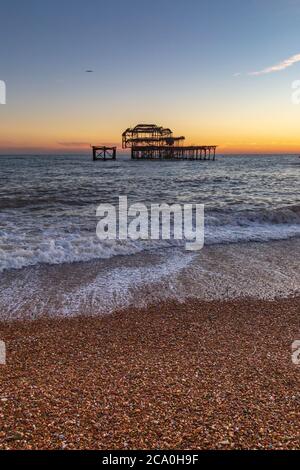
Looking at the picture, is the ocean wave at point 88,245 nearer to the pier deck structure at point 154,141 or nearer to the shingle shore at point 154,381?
the shingle shore at point 154,381

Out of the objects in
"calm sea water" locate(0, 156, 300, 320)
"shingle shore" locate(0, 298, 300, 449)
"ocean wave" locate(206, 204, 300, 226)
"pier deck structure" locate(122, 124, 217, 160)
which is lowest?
"shingle shore" locate(0, 298, 300, 449)

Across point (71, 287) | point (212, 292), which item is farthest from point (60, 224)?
point (212, 292)

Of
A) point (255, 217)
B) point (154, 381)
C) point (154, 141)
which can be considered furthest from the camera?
point (154, 141)

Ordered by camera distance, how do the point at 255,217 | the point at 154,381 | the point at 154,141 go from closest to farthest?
the point at 154,381 < the point at 255,217 < the point at 154,141

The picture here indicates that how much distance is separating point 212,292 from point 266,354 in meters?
2.16

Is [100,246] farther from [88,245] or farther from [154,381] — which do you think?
[154,381]

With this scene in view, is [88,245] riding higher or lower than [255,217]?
lower

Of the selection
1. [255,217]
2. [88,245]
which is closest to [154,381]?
[88,245]

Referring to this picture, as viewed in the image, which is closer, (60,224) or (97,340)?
(97,340)

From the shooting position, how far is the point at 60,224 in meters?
11.8

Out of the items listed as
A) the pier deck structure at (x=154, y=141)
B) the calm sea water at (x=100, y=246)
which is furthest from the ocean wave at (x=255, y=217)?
the pier deck structure at (x=154, y=141)

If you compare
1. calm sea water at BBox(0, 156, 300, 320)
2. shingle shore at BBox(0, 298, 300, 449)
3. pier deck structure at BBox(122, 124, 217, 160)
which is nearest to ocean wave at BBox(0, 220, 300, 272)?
calm sea water at BBox(0, 156, 300, 320)

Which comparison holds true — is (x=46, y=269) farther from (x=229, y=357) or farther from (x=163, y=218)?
(x=163, y=218)

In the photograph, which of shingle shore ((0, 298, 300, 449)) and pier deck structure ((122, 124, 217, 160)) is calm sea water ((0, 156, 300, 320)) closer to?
shingle shore ((0, 298, 300, 449))
